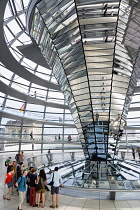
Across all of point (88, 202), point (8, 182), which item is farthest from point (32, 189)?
point (88, 202)

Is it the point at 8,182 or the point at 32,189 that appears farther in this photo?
the point at 8,182

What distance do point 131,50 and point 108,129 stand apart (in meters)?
6.90

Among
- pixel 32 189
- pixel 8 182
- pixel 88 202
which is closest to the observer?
pixel 32 189

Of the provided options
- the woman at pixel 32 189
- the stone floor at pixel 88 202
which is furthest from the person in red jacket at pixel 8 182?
the woman at pixel 32 189

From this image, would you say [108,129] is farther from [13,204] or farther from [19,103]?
[19,103]

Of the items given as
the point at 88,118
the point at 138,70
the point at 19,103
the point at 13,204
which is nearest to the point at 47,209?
the point at 13,204

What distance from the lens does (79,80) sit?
14898mm

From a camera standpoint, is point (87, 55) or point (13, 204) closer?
point (13, 204)

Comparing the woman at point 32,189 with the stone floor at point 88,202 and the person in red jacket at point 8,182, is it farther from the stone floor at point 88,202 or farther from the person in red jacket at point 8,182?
the person in red jacket at point 8,182

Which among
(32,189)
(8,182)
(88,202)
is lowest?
(88,202)

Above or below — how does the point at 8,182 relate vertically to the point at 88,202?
above

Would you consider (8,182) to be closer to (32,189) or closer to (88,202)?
(32,189)

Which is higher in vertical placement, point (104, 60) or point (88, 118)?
point (104, 60)

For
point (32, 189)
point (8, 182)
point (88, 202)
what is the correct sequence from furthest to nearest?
point (88, 202)
point (8, 182)
point (32, 189)
